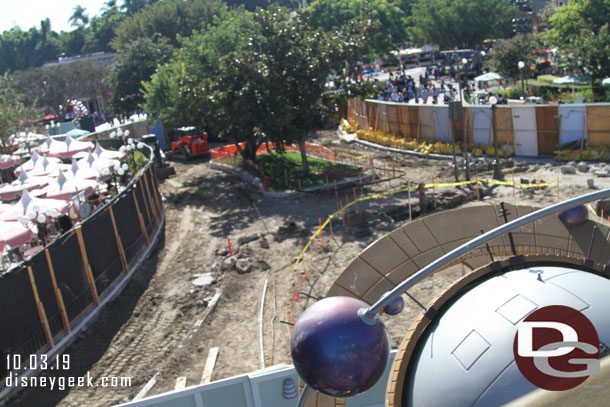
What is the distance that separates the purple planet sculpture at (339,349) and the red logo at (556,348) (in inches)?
40.8

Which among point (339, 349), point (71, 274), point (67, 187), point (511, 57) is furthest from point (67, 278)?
point (511, 57)

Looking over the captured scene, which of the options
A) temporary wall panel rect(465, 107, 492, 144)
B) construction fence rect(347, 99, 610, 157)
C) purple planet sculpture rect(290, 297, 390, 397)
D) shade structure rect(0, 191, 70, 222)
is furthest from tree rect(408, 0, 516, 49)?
purple planet sculpture rect(290, 297, 390, 397)

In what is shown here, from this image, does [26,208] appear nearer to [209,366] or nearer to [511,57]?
[209,366]

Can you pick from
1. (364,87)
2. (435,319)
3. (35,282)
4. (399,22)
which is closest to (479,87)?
(364,87)

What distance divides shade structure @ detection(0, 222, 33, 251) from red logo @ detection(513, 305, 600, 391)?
16045 mm

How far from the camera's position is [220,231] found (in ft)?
78.3

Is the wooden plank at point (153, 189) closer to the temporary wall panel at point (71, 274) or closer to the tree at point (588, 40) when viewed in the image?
the temporary wall panel at point (71, 274)

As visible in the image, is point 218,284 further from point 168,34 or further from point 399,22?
point 168,34

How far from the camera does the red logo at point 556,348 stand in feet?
13.6

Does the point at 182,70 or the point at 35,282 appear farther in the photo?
the point at 182,70

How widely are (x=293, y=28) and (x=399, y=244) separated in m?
22.9

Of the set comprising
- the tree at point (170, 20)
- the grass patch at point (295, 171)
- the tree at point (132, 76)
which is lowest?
the grass patch at point (295, 171)

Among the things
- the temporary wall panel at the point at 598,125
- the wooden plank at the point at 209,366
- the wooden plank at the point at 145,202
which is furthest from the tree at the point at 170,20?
the wooden plank at the point at 209,366

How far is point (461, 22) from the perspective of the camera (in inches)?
2554
